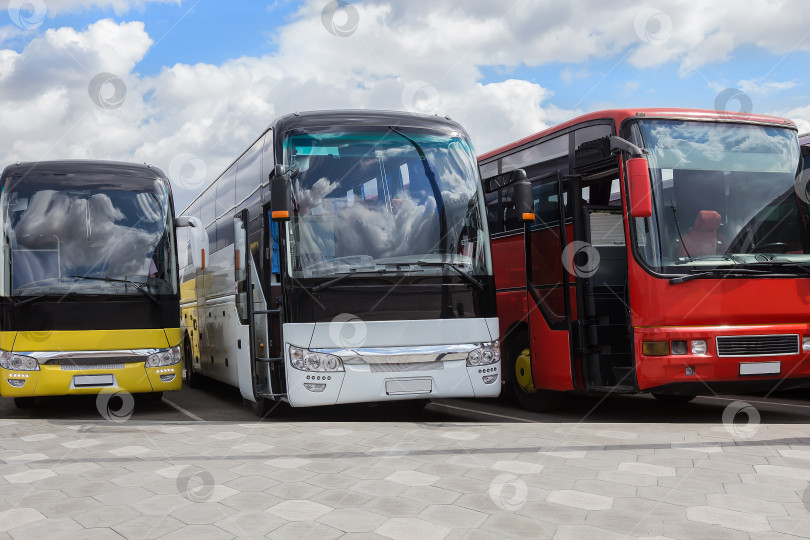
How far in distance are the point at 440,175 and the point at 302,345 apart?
2.44 meters

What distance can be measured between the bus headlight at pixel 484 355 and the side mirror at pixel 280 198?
8.13ft

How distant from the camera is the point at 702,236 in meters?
9.14

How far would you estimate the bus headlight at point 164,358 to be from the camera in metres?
11.4

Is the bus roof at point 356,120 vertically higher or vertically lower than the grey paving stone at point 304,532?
higher

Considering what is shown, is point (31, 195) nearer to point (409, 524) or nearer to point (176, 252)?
point (176, 252)

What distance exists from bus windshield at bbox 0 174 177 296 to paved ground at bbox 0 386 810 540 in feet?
6.85

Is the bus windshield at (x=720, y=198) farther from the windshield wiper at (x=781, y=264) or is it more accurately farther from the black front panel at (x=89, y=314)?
the black front panel at (x=89, y=314)

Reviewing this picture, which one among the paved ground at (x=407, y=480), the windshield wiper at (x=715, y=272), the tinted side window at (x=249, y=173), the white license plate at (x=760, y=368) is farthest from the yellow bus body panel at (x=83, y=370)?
the white license plate at (x=760, y=368)

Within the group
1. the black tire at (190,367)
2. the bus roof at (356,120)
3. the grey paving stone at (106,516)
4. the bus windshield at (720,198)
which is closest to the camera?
the grey paving stone at (106,516)

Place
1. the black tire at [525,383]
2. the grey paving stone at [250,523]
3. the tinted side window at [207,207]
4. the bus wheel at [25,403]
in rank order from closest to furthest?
the grey paving stone at [250,523] → the black tire at [525,383] → the bus wheel at [25,403] → the tinted side window at [207,207]

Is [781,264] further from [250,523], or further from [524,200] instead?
[250,523]

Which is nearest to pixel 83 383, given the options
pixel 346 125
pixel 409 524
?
pixel 346 125

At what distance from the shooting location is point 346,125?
9727 mm

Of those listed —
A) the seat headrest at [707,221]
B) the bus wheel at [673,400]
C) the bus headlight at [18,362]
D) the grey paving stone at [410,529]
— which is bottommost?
the bus wheel at [673,400]
